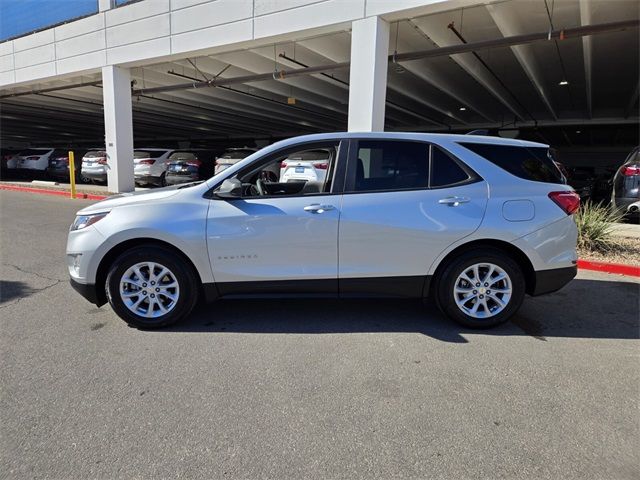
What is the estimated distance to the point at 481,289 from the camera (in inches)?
157

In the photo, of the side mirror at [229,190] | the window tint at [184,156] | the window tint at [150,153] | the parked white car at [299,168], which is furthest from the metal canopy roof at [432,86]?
the side mirror at [229,190]

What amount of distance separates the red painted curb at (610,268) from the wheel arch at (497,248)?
8.83ft

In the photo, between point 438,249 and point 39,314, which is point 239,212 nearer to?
point 438,249

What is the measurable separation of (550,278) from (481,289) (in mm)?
651

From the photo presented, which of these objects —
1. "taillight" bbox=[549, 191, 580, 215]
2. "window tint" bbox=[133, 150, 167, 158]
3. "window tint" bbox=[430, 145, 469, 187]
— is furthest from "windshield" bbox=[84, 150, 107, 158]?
"taillight" bbox=[549, 191, 580, 215]

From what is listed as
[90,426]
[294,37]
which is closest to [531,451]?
[90,426]

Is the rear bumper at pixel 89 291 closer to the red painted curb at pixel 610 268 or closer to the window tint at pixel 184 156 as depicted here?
the red painted curb at pixel 610 268

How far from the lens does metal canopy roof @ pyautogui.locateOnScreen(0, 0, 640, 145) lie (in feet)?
37.6

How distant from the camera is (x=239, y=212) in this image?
385 centimetres

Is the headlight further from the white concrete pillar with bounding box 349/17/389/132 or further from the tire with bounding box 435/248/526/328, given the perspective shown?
the white concrete pillar with bounding box 349/17/389/132

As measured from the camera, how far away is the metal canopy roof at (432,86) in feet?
37.6

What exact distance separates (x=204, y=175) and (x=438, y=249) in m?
13.5

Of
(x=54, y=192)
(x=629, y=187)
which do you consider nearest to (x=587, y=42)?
(x=629, y=187)

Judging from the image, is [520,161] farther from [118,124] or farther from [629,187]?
[118,124]
